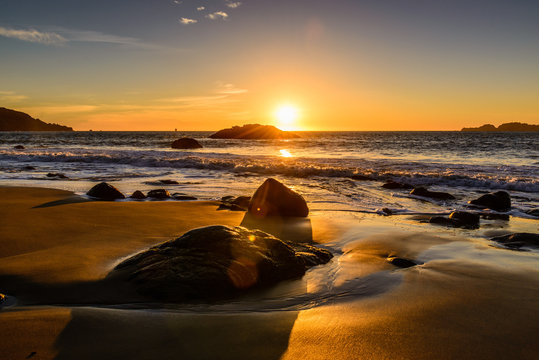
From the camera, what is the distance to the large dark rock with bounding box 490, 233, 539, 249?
4.87 metres

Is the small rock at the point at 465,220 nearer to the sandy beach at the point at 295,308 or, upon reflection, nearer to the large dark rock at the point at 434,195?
the sandy beach at the point at 295,308

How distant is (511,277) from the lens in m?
3.61

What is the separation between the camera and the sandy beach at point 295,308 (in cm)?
217

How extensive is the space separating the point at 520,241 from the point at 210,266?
459 centimetres

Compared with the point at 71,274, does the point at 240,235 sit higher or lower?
higher

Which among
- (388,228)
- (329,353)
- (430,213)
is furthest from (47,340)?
(430,213)

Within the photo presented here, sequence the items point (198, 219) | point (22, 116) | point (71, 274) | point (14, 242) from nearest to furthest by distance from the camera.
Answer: point (71, 274)
point (14, 242)
point (198, 219)
point (22, 116)

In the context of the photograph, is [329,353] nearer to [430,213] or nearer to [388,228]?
[388,228]

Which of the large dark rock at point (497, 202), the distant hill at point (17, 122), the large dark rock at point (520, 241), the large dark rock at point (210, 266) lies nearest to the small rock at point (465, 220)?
the large dark rock at point (520, 241)

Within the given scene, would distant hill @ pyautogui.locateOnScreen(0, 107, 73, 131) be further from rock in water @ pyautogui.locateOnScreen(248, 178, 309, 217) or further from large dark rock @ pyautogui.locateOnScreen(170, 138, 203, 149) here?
rock in water @ pyautogui.locateOnScreen(248, 178, 309, 217)

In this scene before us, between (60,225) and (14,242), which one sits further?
(60,225)

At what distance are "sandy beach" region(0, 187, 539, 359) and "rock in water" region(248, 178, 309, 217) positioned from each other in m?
2.08

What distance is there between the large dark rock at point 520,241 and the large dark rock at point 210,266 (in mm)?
3241

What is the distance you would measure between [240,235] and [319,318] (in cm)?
136
